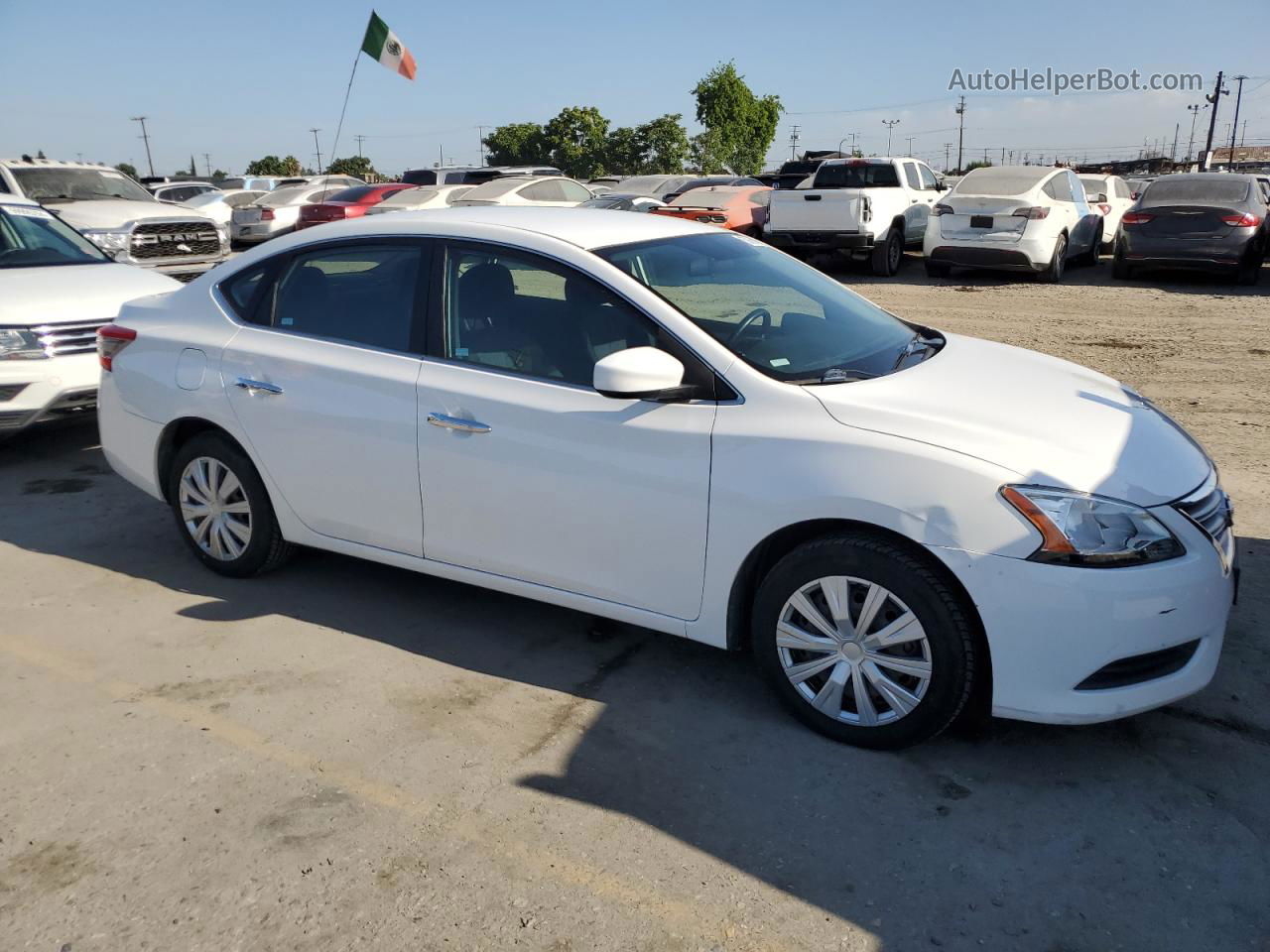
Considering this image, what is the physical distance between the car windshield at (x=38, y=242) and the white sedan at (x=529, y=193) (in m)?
11.5

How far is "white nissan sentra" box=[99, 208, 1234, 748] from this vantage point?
10.5ft

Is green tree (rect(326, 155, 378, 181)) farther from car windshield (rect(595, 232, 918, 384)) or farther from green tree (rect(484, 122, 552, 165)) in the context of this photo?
car windshield (rect(595, 232, 918, 384))

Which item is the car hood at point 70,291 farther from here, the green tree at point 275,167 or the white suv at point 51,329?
the green tree at point 275,167

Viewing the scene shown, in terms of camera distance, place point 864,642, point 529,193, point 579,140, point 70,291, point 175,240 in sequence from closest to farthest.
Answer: point 864,642, point 70,291, point 175,240, point 529,193, point 579,140

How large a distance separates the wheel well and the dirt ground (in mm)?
543

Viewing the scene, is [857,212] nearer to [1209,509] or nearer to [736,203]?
[736,203]

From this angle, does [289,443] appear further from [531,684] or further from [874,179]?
[874,179]

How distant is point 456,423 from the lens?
158 inches

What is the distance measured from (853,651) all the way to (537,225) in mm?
2075

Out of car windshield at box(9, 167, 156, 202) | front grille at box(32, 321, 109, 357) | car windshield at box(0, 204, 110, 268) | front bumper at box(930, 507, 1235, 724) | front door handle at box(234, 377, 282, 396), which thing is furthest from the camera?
car windshield at box(9, 167, 156, 202)

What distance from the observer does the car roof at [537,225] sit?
418cm

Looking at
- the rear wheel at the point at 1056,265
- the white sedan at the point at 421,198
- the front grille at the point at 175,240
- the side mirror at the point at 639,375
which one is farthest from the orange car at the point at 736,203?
the side mirror at the point at 639,375

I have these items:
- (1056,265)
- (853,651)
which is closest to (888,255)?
(1056,265)

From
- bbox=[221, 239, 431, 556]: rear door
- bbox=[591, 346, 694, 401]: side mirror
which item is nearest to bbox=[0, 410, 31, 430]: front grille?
bbox=[221, 239, 431, 556]: rear door
